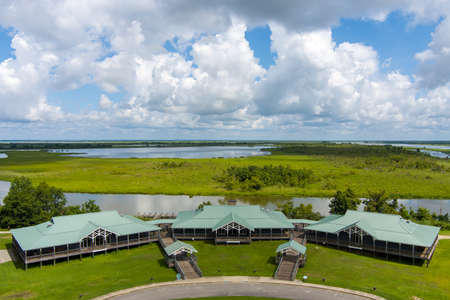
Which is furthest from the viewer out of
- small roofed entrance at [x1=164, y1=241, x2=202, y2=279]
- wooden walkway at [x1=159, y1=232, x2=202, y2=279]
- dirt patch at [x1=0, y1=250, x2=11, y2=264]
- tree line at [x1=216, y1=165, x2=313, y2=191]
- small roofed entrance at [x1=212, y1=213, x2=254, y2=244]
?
tree line at [x1=216, y1=165, x2=313, y2=191]

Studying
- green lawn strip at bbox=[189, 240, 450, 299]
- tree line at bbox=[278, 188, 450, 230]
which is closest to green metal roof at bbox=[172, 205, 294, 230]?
green lawn strip at bbox=[189, 240, 450, 299]

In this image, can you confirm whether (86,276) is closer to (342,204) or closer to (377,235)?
(377,235)

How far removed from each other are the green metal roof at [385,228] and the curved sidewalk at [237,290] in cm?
1325

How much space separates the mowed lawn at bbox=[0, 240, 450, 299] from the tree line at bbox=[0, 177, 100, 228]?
16.7 meters

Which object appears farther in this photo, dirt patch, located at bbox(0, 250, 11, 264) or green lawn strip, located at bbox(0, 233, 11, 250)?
green lawn strip, located at bbox(0, 233, 11, 250)

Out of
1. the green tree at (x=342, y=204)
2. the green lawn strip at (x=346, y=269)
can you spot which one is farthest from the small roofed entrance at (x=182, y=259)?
the green tree at (x=342, y=204)

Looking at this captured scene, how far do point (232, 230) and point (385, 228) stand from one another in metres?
21.4

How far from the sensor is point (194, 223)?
47219 millimetres

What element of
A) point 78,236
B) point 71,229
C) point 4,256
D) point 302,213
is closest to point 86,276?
point 78,236

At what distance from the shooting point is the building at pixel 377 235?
39906 millimetres

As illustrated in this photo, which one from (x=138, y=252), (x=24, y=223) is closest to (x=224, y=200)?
(x=138, y=252)

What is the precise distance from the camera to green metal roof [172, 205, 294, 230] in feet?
152

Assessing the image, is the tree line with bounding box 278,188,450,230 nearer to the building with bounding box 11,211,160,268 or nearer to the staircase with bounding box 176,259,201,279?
the building with bounding box 11,211,160,268

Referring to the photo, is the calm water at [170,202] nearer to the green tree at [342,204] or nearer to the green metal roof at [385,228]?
the green tree at [342,204]
